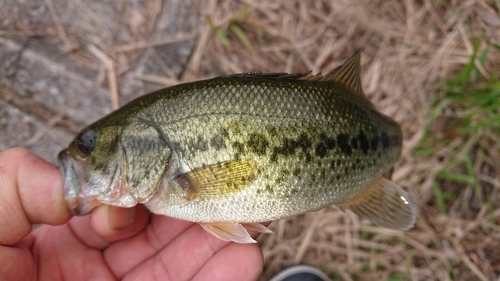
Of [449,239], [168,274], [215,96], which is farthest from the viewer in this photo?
[449,239]

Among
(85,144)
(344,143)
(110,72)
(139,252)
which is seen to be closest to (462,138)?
(344,143)

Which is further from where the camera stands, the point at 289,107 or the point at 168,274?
the point at 168,274

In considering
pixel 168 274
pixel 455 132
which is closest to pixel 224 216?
pixel 168 274

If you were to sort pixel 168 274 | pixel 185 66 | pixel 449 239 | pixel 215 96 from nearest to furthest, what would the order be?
1. pixel 215 96
2. pixel 168 274
3. pixel 449 239
4. pixel 185 66

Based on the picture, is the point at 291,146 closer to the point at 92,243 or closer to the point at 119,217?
the point at 119,217

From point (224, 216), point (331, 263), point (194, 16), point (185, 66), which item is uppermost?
point (194, 16)

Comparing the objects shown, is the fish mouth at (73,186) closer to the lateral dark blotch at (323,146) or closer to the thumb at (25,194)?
the thumb at (25,194)

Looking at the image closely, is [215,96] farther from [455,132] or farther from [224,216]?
[455,132]

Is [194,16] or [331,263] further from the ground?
[194,16]

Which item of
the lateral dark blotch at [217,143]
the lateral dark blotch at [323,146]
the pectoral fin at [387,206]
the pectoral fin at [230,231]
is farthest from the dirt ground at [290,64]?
the lateral dark blotch at [217,143]
